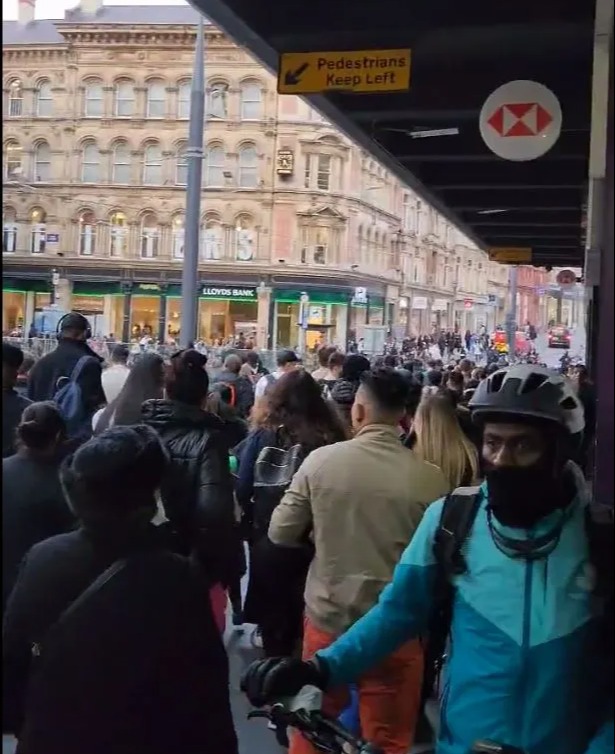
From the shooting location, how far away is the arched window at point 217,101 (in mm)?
37938

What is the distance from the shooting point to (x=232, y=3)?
22.8ft

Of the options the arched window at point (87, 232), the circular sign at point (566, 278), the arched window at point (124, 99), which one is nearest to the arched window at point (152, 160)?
the arched window at point (124, 99)

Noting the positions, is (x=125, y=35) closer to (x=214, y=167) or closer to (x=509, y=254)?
(x=214, y=167)

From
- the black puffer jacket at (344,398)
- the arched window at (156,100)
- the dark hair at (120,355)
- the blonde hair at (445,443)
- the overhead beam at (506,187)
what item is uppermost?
the arched window at (156,100)

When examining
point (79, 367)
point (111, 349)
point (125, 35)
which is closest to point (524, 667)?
point (79, 367)

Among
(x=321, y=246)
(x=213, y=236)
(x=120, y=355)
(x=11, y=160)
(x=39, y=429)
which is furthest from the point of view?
(x=321, y=246)

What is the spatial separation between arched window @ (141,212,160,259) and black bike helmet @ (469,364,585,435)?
42596mm

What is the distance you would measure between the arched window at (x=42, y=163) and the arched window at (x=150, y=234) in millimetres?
4513

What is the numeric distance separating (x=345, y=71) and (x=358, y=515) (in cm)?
476

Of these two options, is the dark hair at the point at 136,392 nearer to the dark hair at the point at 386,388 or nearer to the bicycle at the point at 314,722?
the dark hair at the point at 386,388

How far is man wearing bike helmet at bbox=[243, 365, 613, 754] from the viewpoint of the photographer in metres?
2.31

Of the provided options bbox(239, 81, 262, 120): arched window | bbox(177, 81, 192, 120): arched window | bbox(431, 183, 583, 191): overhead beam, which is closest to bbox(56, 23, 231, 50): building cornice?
bbox(177, 81, 192, 120): arched window

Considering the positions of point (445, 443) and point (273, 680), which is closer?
point (273, 680)

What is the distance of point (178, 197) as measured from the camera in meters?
43.3
